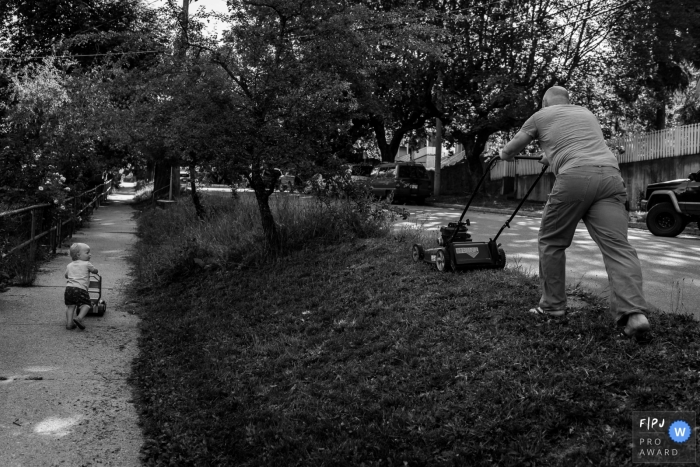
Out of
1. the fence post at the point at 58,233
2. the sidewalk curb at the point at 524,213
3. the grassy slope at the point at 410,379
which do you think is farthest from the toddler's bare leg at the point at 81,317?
the sidewalk curb at the point at 524,213

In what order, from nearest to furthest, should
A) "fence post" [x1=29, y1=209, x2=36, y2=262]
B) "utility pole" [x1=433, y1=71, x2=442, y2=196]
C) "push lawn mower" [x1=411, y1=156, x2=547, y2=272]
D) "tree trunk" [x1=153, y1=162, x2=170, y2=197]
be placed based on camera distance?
"push lawn mower" [x1=411, y1=156, x2=547, y2=272] < "fence post" [x1=29, y1=209, x2=36, y2=262] < "tree trunk" [x1=153, y1=162, x2=170, y2=197] < "utility pole" [x1=433, y1=71, x2=442, y2=196]

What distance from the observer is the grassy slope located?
4031 mm

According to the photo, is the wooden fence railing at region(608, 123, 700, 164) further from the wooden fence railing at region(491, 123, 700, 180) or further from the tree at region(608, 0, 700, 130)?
the tree at region(608, 0, 700, 130)

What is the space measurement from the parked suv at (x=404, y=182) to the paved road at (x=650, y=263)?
1261 centimetres

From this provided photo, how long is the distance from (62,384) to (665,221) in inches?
476

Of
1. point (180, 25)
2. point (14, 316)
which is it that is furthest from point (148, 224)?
point (14, 316)

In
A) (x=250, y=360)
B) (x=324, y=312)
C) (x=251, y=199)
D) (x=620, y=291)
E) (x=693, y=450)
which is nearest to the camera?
(x=693, y=450)

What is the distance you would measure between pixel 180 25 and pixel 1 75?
10469 mm

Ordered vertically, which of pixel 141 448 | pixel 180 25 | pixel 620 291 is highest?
pixel 180 25

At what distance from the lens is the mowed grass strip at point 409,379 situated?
4.03 meters

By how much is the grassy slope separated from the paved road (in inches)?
56.0

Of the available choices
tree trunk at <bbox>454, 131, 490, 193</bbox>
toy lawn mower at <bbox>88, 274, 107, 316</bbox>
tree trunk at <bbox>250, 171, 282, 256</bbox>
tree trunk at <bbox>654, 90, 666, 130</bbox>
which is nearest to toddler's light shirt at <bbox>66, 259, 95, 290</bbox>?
toy lawn mower at <bbox>88, 274, 107, 316</bbox>

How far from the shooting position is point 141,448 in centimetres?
500

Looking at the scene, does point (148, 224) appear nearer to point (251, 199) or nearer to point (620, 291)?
point (251, 199)
